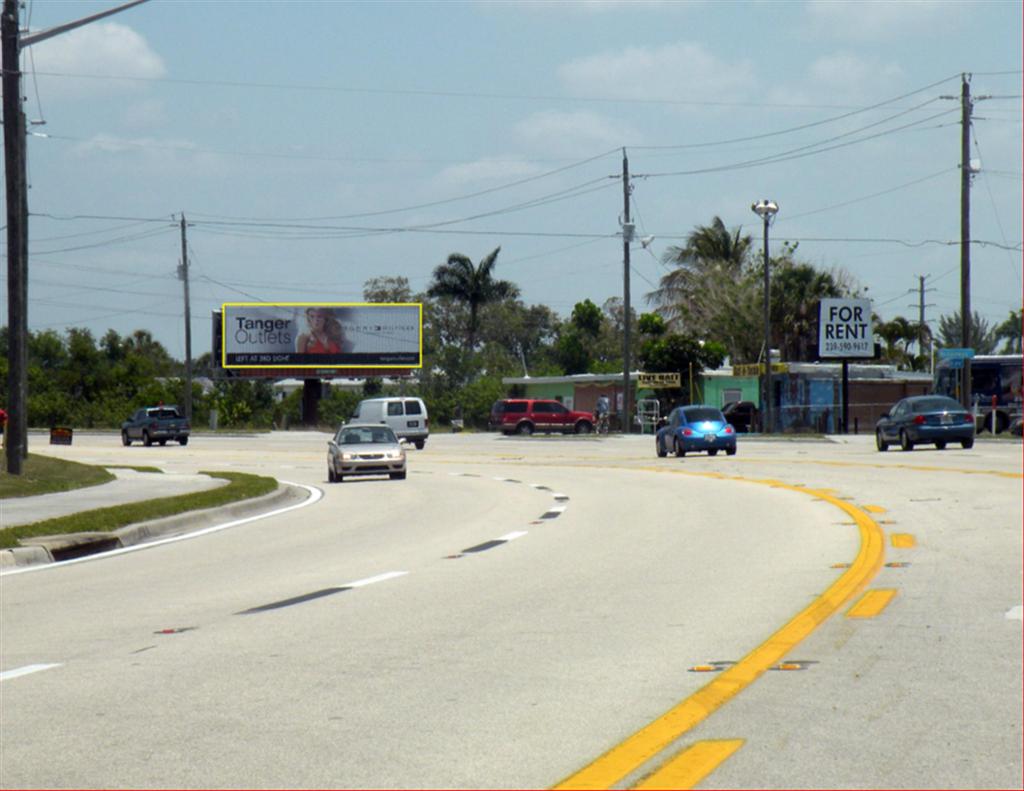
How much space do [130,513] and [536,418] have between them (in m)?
49.8

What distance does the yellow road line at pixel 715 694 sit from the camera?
6500 mm

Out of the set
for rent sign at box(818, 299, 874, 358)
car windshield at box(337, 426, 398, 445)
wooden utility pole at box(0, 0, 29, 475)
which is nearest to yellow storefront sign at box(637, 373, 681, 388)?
for rent sign at box(818, 299, 874, 358)

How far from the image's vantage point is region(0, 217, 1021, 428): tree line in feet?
276

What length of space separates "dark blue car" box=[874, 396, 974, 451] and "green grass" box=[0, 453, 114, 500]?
69.8 feet

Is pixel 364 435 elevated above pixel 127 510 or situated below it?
above

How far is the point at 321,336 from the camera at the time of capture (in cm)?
9219

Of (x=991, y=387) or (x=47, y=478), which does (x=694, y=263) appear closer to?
(x=991, y=387)

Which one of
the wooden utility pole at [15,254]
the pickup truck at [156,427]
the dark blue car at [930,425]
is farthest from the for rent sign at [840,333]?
the wooden utility pole at [15,254]

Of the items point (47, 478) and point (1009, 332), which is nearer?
point (47, 478)

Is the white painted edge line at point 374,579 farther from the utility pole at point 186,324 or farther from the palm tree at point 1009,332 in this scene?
the palm tree at point 1009,332

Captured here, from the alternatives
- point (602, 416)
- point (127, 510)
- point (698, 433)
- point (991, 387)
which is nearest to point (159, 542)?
point (127, 510)

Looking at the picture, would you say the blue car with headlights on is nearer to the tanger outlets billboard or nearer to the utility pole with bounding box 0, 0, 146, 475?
the utility pole with bounding box 0, 0, 146, 475

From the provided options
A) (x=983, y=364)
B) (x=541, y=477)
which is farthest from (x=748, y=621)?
(x=983, y=364)

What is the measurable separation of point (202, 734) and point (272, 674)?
64.7 inches
